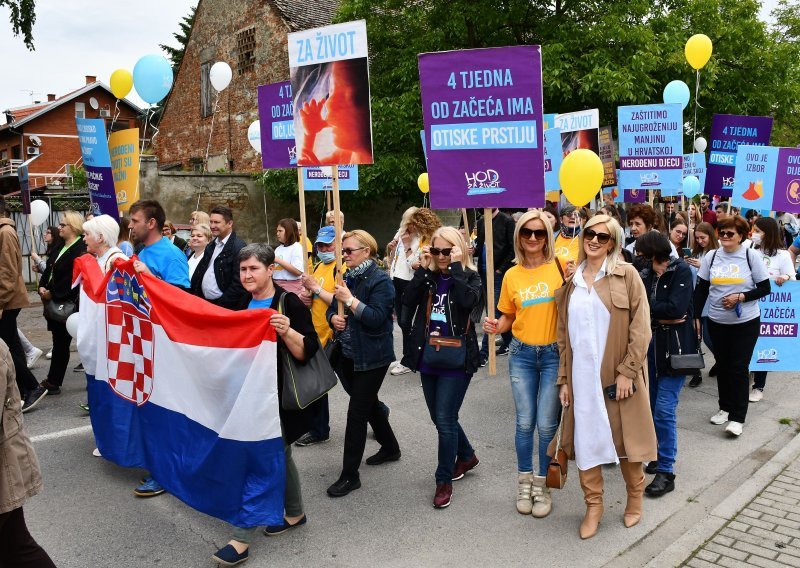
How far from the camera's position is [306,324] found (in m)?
3.99

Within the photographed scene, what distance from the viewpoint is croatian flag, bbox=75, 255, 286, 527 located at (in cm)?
385

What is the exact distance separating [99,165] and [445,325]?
467 cm

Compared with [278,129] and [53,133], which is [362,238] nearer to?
[278,129]

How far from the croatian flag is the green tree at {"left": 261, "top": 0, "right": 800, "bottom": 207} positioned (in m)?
13.5

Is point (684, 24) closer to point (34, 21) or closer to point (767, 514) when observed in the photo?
point (34, 21)

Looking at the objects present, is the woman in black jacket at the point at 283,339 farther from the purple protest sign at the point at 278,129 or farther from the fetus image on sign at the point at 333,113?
the purple protest sign at the point at 278,129

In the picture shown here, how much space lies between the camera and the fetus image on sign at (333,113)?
4883mm

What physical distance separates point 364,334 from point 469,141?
56.0 inches

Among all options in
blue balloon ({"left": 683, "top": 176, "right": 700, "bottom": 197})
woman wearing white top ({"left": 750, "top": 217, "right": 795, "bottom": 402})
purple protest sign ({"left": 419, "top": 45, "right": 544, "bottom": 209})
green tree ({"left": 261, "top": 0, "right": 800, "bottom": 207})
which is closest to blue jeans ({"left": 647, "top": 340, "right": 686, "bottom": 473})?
purple protest sign ({"left": 419, "top": 45, "right": 544, "bottom": 209})

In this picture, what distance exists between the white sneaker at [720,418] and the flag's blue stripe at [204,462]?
4.08m

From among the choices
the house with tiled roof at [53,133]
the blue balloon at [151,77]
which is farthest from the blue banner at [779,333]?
the house with tiled roof at [53,133]

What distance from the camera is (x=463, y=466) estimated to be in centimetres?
502

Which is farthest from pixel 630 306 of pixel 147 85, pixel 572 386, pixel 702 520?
pixel 147 85

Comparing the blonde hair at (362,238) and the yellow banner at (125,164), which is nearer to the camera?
the blonde hair at (362,238)
